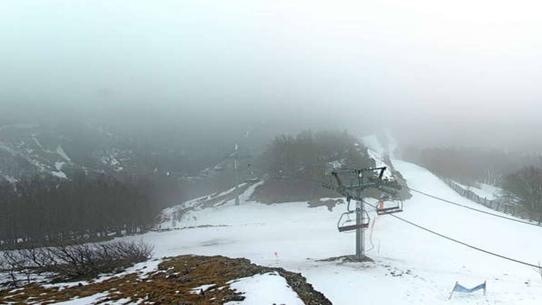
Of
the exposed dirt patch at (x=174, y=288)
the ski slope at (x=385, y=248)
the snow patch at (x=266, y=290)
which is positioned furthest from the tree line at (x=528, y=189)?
the snow patch at (x=266, y=290)

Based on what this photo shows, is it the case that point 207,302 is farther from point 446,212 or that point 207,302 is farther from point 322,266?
point 446,212

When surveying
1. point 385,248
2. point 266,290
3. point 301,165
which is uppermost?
point 301,165

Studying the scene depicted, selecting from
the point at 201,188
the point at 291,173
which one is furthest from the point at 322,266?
the point at 201,188

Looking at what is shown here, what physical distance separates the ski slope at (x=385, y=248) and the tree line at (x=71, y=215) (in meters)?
8.37

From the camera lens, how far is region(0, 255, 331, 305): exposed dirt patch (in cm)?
1934

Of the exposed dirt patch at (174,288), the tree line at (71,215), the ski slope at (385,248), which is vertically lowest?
the ski slope at (385,248)

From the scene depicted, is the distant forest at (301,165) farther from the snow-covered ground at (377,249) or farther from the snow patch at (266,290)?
the snow patch at (266,290)

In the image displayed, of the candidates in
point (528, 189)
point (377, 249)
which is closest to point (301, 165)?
point (528, 189)

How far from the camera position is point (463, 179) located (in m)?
148

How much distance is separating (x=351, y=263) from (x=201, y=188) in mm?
104882

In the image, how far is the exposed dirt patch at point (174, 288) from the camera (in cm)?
1934

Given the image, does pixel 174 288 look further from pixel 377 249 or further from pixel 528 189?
pixel 528 189

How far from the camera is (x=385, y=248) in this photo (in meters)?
45.2

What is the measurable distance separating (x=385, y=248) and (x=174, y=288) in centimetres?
2836
